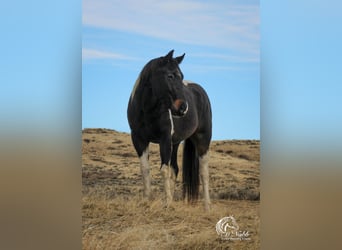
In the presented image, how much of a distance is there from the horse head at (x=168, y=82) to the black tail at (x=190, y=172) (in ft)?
1.19

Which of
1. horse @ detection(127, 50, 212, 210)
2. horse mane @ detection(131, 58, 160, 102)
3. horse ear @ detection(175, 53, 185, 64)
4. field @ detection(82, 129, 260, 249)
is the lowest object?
field @ detection(82, 129, 260, 249)

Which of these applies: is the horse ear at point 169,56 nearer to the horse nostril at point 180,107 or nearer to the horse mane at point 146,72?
the horse mane at point 146,72

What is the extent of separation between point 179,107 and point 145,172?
620mm

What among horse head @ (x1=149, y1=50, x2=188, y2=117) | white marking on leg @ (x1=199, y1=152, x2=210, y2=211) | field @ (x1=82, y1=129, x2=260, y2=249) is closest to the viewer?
field @ (x1=82, y1=129, x2=260, y2=249)

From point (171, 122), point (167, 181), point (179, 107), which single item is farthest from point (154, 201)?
point (179, 107)

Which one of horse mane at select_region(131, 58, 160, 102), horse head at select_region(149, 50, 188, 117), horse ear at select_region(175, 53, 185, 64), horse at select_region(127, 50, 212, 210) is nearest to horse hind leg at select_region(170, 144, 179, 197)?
horse at select_region(127, 50, 212, 210)

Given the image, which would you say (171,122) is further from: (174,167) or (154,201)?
(154,201)

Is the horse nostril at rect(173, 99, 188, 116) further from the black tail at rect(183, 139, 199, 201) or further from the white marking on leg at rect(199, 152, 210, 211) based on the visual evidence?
the white marking on leg at rect(199, 152, 210, 211)

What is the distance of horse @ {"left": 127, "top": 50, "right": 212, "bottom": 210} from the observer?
4793 mm

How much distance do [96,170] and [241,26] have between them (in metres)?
1.70

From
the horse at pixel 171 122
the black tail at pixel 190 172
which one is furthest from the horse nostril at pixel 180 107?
the black tail at pixel 190 172
